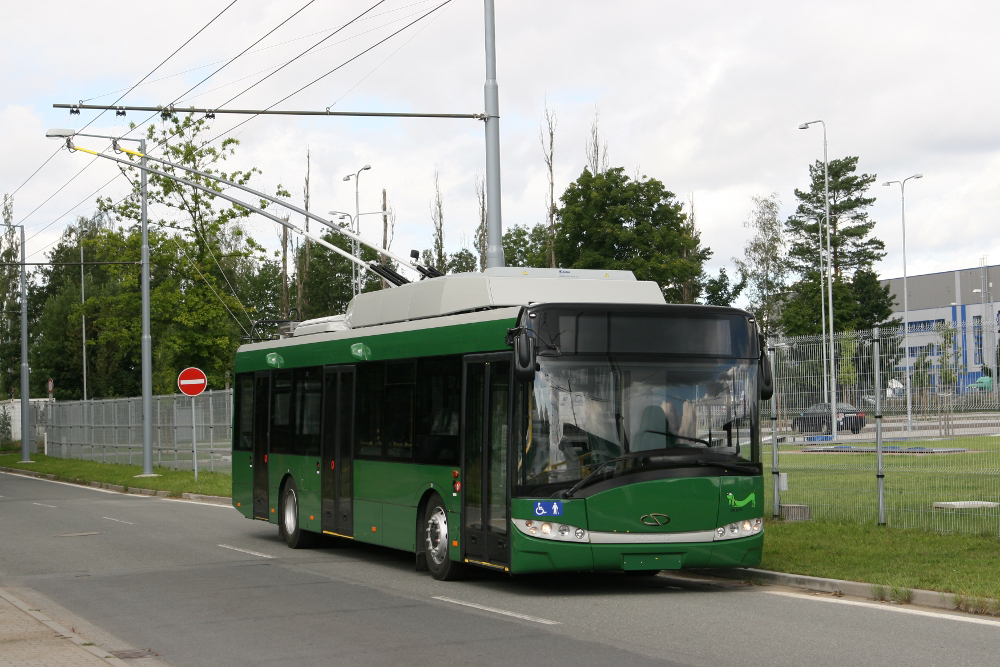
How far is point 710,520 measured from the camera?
1177cm

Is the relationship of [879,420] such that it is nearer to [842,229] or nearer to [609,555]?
[609,555]

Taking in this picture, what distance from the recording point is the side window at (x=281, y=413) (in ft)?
57.1

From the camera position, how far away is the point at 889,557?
1301 centimetres

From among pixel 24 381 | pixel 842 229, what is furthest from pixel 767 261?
pixel 24 381

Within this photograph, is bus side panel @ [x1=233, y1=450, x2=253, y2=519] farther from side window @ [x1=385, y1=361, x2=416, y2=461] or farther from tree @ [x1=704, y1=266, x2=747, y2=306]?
tree @ [x1=704, y1=266, x2=747, y2=306]

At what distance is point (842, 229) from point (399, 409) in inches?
2705

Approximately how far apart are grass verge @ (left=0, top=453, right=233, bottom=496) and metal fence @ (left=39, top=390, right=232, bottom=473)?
576mm

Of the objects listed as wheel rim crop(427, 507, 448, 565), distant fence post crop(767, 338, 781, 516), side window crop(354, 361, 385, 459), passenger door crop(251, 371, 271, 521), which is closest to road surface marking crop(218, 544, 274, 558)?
passenger door crop(251, 371, 271, 521)

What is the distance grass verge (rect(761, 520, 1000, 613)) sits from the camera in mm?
11102

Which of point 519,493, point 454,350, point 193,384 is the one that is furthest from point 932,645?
point 193,384

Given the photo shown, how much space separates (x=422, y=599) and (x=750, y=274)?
229 ft

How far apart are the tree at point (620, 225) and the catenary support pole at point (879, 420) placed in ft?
107

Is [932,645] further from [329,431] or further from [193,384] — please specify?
[193,384]

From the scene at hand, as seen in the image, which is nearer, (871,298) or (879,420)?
(879,420)
